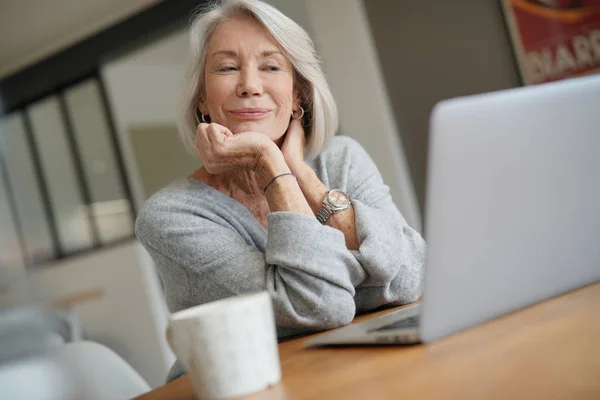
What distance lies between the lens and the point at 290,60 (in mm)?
1359

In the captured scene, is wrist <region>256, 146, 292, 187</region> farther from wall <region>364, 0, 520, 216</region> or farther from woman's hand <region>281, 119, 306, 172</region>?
wall <region>364, 0, 520, 216</region>

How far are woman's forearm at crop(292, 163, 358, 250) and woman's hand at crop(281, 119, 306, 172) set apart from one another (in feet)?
0.05

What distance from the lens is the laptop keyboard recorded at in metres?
0.66

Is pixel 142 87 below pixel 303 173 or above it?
above

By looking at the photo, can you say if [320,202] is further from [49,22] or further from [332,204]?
[49,22]

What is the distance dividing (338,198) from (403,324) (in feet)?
1.69

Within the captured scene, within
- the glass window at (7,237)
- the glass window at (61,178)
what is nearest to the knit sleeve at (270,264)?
the glass window at (7,237)

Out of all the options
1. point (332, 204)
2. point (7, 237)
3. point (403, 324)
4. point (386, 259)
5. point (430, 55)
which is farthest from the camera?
point (430, 55)

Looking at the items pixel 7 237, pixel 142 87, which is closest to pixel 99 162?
pixel 142 87

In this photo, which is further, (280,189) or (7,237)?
(280,189)

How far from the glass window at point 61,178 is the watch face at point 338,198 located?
5.35m

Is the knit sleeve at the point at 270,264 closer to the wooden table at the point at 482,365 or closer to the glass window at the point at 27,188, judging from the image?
the wooden table at the point at 482,365

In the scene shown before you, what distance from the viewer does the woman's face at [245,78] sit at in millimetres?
1302

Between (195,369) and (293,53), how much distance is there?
885 millimetres
